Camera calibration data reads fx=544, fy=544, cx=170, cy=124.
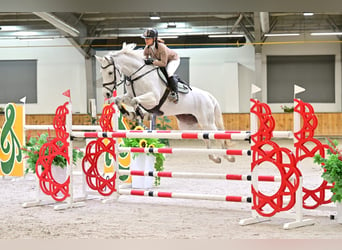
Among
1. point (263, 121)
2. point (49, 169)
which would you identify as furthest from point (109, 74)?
point (263, 121)

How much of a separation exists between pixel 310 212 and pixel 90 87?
491 inches

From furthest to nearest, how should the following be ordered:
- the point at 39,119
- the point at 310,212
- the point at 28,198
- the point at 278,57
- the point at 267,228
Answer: the point at 278,57 < the point at 39,119 < the point at 28,198 < the point at 310,212 < the point at 267,228

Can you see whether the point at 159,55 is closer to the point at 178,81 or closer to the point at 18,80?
the point at 178,81

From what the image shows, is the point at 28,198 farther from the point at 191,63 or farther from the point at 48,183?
the point at 191,63

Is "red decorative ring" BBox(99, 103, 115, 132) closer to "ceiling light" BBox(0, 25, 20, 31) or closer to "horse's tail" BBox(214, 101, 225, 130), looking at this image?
"horse's tail" BBox(214, 101, 225, 130)

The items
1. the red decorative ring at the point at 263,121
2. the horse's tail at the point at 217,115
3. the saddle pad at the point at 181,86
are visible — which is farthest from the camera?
the horse's tail at the point at 217,115

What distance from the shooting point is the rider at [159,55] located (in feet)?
16.2

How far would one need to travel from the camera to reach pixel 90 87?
624 inches

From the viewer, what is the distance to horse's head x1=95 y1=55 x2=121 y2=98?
16.3 feet

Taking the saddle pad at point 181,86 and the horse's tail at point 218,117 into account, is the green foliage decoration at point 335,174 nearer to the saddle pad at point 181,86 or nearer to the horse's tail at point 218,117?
the saddle pad at point 181,86

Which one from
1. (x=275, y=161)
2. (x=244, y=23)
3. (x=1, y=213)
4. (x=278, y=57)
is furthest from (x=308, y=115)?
(x=278, y=57)

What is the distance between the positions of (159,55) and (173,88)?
39 cm

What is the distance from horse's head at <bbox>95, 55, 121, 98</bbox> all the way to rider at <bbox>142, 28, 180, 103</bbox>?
1.17 feet

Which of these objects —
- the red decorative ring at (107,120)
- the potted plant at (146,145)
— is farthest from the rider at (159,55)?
the red decorative ring at (107,120)
